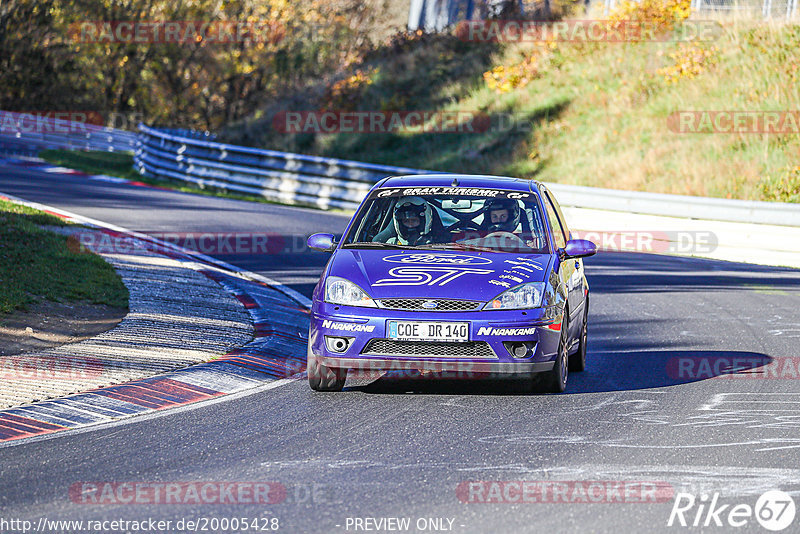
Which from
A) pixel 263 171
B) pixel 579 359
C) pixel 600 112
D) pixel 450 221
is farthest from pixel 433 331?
pixel 600 112

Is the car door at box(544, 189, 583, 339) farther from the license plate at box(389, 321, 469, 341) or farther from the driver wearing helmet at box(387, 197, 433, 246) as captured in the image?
the license plate at box(389, 321, 469, 341)

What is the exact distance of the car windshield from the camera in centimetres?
949

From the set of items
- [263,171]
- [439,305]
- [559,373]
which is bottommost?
[559,373]

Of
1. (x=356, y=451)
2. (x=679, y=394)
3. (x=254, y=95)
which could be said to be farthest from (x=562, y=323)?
(x=254, y=95)

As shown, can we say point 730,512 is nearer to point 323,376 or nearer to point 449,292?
point 449,292

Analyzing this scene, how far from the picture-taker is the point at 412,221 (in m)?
9.70

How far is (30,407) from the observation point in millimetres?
7977

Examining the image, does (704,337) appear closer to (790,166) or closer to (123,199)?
(790,166)

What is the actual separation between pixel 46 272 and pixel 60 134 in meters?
29.9

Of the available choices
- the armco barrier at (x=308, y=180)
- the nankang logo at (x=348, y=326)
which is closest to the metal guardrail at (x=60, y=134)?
the armco barrier at (x=308, y=180)

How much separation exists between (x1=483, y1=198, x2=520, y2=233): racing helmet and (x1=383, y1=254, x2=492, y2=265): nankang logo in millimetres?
674

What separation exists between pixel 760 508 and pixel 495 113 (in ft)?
88.1

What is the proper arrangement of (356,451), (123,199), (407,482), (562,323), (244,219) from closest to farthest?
1. (407,482)
2. (356,451)
3. (562,323)
4. (244,219)
5. (123,199)

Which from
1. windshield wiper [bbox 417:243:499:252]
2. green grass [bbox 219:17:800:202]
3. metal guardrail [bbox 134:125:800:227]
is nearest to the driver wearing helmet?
windshield wiper [bbox 417:243:499:252]
